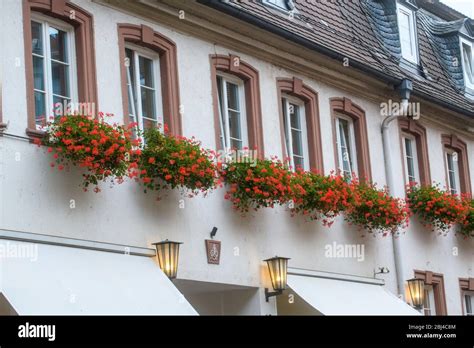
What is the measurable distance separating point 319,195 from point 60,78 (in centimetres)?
474

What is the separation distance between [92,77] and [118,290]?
9.30 ft

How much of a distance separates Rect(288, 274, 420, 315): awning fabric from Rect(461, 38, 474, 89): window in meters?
7.22

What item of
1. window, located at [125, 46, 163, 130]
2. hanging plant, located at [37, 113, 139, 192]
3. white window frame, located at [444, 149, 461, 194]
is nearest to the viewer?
hanging plant, located at [37, 113, 139, 192]

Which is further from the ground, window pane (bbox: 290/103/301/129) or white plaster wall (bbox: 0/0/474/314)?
window pane (bbox: 290/103/301/129)

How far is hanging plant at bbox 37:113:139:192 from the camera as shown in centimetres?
1452

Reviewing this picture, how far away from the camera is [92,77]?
1569cm

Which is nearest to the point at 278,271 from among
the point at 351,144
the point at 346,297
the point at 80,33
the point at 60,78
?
the point at 346,297

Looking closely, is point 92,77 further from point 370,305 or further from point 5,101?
point 370,305

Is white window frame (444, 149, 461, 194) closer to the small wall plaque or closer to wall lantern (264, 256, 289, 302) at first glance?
wall lantern (264, 256, 289, 302)

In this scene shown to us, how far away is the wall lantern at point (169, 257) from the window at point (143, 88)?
1.69 m

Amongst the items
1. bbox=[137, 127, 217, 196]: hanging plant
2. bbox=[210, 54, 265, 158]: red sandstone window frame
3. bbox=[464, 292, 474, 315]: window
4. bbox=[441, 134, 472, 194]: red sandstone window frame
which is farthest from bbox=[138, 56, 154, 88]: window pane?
bbox=[464, 292, 474, 315]: window

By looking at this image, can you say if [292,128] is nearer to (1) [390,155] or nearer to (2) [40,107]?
(1) [390,155]

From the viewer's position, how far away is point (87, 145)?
14.6 meters

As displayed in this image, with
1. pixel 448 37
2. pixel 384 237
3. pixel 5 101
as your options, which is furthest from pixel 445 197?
pixel 5 101
